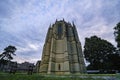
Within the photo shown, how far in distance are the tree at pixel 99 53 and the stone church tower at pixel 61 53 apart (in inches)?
149

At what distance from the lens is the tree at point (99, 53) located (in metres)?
43.0

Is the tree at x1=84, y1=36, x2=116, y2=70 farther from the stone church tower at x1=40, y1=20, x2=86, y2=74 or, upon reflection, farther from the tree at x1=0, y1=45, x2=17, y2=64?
the tree at x1=0, y1=45, x2=17, y2=64

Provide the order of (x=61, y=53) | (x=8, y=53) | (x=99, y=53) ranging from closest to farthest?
(x=99, y=53), (x=61, y=53), (x=8, y=53)

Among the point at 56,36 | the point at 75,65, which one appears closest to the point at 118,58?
the point at 75,65

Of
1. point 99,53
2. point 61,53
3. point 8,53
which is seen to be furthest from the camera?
point 8,53

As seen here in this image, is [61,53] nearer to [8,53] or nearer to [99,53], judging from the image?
[99,53]

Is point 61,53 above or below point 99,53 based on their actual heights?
above

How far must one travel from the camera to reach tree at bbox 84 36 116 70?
43.0 metres

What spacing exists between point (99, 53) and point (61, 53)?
13.5 metres

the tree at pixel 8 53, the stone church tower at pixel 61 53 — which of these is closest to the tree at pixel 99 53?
the stone church tower at pixel 61 53

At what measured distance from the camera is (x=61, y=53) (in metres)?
44.4

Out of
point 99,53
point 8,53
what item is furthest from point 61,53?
point 8,53

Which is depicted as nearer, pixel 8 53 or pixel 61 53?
pixel 61 53

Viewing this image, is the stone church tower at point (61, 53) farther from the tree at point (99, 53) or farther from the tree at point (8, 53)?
the tree at point (8, 53)
